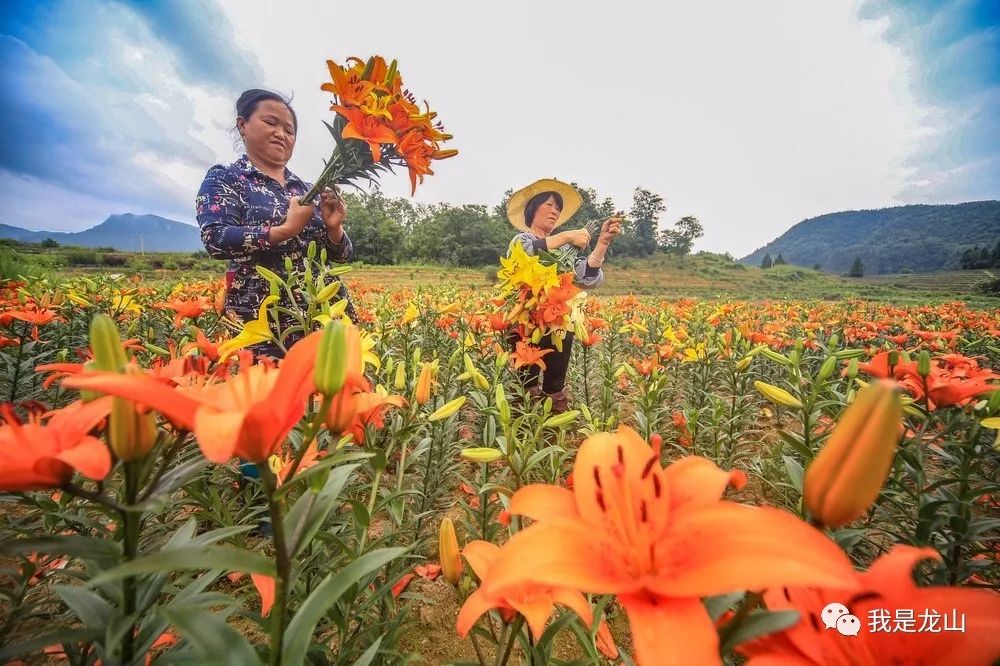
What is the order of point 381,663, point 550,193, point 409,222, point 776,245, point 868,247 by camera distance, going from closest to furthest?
point 381,663, point 550,193, point 409,222, point 868,247, point 776,245

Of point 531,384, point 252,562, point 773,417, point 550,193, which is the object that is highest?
point 550,193

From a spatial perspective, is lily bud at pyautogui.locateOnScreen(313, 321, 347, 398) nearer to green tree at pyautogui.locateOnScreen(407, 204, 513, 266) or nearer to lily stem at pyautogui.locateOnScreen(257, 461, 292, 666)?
lily stem at pyautogui.locateOnScreen(257, 461, 292, 666)

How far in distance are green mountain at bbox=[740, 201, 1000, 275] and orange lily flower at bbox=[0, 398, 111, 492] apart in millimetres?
43871

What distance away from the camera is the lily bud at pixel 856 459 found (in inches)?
12.5

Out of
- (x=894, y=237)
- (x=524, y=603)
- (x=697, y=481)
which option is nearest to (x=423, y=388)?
(x=524, y=603)

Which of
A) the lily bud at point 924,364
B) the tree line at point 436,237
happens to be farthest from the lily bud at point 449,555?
the tree line at point 436,237

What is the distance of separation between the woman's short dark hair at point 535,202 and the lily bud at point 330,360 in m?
2.52

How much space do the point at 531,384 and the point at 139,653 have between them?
6.82ft

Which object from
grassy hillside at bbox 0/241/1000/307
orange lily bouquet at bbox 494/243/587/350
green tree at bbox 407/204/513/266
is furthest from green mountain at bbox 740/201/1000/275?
orange lily bouquet at bbox 494/243/587/350

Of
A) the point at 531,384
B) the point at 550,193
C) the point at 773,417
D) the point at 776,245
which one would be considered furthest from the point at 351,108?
the point at 776,245

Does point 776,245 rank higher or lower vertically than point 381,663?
higher

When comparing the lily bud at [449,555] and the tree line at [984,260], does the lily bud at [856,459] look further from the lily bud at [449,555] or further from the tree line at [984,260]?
the tree line at [984,260]

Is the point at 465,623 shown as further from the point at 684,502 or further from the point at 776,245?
the point at 776,245

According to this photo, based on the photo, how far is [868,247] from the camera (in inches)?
2301
